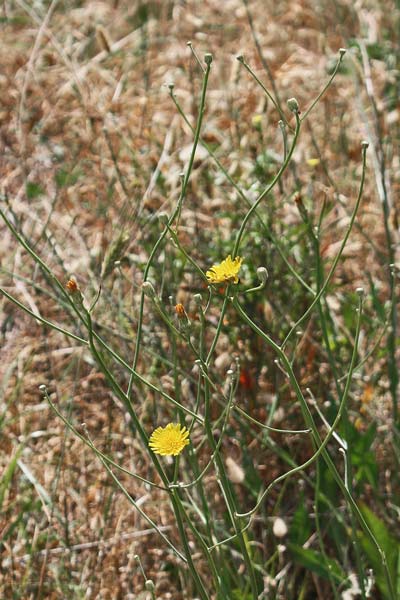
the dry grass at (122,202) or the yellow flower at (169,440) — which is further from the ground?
the yellow flower at (169,440)

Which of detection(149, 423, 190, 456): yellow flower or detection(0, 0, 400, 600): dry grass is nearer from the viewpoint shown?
detection(149, 423, 190, 456): yellow flower

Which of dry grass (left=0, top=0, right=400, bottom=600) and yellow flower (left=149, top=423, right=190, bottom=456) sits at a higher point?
yellow flower (left=149, top=423, right=190, bottom=456)

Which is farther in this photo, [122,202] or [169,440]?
[122,202]

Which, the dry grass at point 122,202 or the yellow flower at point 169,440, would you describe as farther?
the dry grass at point 122,202

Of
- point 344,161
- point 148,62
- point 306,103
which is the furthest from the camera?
point 148,62

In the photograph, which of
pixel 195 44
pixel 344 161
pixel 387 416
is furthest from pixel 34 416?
pixel 195 44

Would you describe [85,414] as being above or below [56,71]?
below

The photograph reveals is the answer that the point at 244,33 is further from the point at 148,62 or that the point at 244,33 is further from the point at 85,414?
the point at 85,414

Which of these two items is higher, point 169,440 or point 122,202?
point 169,440
